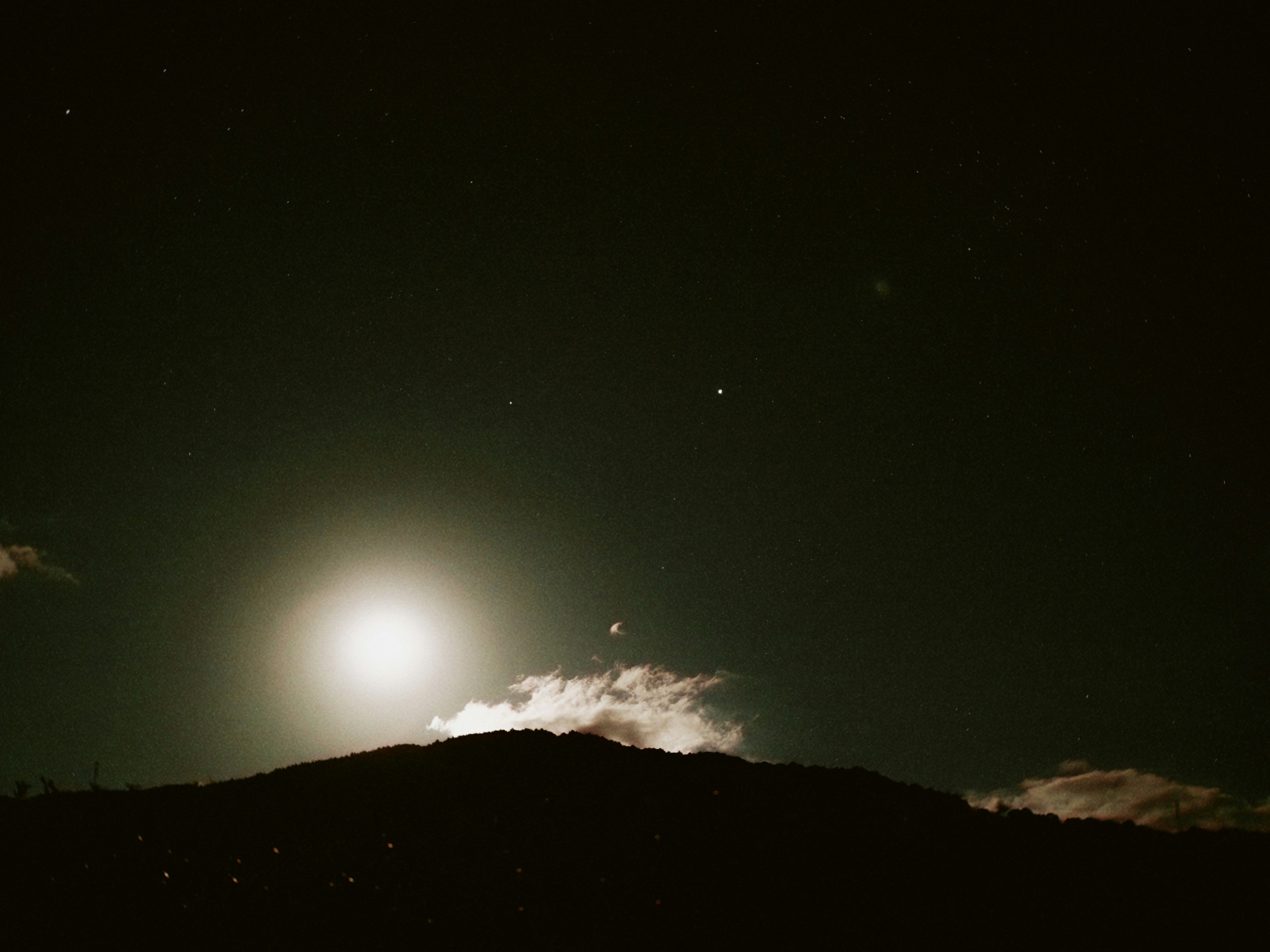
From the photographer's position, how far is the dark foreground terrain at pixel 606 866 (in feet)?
41.2

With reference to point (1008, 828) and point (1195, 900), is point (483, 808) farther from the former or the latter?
point (1195, 900)

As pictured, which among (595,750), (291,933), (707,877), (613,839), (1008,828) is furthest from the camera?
(595,750)

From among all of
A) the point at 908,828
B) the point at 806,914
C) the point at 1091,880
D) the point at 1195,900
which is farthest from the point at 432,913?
the point at 1195,900

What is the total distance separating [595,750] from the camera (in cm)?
1986

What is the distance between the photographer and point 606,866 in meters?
14.2

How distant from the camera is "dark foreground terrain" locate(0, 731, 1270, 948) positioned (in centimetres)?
1257

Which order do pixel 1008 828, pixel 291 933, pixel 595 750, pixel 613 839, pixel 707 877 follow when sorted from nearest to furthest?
pixel 291 933
pixel 707 877
pixel 613 839
pixel 1008 828
pixel 595 750

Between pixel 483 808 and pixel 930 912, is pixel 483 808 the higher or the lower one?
the higher one

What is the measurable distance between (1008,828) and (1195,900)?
3690 millimetres

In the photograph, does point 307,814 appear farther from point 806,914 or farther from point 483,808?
point 806,914

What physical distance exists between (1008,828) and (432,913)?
13266 mm

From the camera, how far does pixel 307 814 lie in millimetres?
17219

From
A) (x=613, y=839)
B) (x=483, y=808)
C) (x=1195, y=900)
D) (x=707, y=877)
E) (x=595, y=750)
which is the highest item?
(x=595, y=750)

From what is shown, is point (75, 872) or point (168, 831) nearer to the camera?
point (75, 872)
